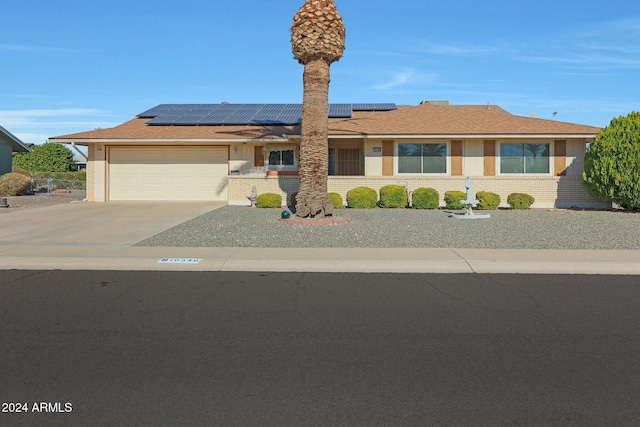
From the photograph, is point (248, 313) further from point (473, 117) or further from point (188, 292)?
point (473, 117)

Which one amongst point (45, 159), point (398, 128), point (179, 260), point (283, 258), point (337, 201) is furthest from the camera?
point (45, 159)

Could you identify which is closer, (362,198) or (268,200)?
(362,198)

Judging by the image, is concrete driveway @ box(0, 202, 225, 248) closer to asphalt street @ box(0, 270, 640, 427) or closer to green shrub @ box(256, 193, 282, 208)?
green shrub @ box(256, 193, 282, 208)

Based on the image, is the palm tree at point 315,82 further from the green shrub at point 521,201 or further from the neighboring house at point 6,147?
the neighboring house at point 6,147

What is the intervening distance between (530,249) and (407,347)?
23.4 feet

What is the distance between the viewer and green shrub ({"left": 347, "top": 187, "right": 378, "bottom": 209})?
20375mm

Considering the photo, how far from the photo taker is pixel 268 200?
20562 mm

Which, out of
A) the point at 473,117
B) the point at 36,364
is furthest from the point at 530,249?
the point at 473,117

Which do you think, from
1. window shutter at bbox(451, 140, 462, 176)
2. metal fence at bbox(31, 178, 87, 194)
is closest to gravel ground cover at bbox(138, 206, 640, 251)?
window shutter at bbox(451, 140, 462, 176)

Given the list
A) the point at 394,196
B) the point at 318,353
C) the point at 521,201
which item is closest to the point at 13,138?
the point at 394,196

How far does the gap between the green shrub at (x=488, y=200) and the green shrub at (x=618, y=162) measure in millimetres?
3605

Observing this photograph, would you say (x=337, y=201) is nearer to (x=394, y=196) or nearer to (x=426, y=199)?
(x=394, y=196)

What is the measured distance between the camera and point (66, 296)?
7.32 meters

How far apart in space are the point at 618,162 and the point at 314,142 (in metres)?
11.4
